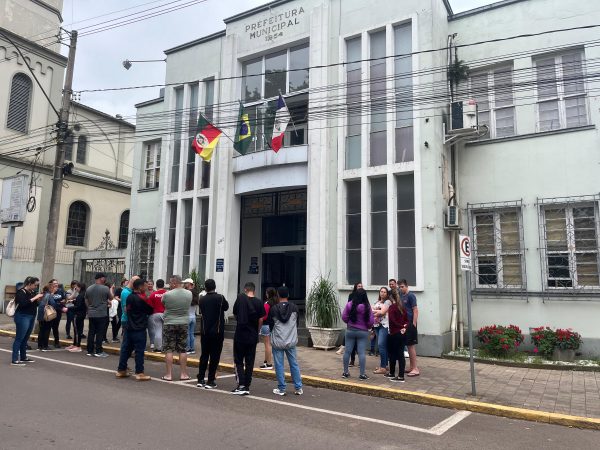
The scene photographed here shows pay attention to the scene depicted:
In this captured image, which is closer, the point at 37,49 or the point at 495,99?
the point at 495,99

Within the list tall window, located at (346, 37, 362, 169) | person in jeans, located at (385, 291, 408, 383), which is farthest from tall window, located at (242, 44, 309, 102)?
person in jeans, located at (385, 291, 408, 383)

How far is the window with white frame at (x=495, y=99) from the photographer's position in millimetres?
12750

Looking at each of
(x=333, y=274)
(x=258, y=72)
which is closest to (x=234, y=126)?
(x=258, y=72)

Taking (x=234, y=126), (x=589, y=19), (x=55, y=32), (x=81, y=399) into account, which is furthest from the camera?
(x=55, y=32)

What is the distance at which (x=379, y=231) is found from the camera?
12.7 meters

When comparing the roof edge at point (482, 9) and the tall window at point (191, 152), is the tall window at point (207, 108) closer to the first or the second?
the tall window at point (191, 152)

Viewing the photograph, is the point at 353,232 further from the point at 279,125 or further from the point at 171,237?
the point at 171,237

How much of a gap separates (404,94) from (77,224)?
21.2 meters

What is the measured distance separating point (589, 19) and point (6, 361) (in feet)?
51.6

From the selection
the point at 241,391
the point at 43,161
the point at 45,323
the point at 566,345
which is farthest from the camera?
the point at 43,161

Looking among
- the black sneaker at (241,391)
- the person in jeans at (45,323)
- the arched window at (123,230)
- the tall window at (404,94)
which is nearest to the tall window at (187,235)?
the person in jeans at (45,323)

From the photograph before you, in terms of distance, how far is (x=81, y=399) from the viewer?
670 centimetres

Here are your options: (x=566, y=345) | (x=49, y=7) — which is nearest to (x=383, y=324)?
(x=566, y=345)

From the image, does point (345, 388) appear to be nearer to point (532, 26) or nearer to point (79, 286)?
point (79, 286)
